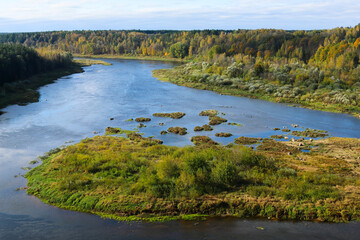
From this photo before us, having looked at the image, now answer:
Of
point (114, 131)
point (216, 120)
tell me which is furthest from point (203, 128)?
point (114, 131)

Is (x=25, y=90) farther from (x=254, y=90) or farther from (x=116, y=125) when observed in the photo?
(x=254, y=90)

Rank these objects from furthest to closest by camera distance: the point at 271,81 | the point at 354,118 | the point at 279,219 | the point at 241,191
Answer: the point at 271,81 → the point at 354,118 → the point at 241,191 → the point at 279,219

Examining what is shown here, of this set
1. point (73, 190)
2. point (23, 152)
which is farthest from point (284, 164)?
point (23, 152)

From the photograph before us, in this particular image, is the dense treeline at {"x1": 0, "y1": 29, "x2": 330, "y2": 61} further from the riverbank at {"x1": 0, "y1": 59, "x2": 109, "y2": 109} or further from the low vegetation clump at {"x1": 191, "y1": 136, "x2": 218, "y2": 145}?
the low vegetation clump at {"x1": 191, "y1": 136, "x2": 218, "y2": 145}

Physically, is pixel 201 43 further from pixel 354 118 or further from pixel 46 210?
pixel 46 210

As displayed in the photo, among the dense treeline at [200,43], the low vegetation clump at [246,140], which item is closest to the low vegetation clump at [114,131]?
the low vegetation clump at [246,140]

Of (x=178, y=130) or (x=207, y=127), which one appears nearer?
(x=178, y=130)
